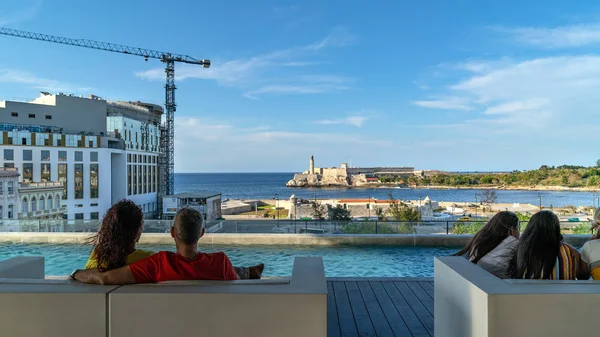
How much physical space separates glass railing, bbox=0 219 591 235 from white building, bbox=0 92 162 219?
34839 mm

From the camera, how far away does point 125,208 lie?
1.92 m

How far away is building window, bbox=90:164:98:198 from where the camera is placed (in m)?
43.3

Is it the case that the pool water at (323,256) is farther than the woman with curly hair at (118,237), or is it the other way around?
the pool water at (323,256)

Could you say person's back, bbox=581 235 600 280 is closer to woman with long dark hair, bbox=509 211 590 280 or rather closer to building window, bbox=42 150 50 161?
woman with long dark hair, bbox=509 211 590 280

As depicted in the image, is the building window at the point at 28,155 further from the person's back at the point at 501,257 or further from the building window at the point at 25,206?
the person's back at the point at 501,257

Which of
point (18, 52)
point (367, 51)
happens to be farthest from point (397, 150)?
point (18, 52)

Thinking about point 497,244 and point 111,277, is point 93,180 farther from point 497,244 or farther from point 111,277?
point 497,244

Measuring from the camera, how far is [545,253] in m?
2.10

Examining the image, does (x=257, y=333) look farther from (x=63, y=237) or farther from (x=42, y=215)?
(x=42, y=215)

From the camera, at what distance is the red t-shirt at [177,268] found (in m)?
1.76

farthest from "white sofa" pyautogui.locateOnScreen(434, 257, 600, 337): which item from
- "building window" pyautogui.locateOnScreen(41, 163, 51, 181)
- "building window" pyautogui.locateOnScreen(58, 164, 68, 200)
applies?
"building window" pyautogui.locateOnScreen(41, 163, 51, 181)

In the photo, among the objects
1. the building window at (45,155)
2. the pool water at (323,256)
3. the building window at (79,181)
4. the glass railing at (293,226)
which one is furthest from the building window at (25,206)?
the pool water at (323,256)

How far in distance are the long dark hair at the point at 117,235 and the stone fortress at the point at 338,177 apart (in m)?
109

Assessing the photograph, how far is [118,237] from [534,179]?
75.7 meters
